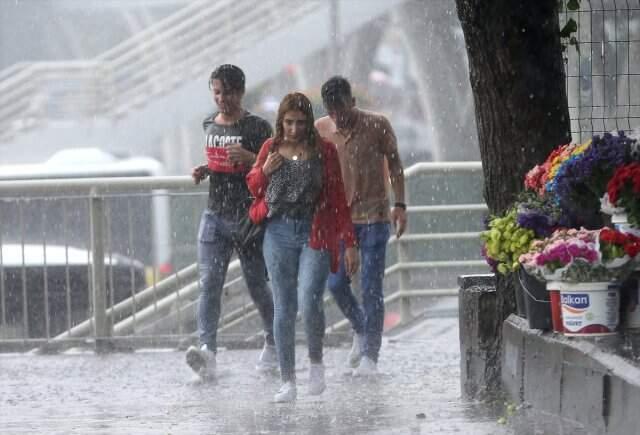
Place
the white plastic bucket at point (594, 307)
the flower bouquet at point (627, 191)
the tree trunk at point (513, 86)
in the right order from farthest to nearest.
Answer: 1. the tree trunk at point (513, 86)
2. the white plastic bucket at point (594, 307)
3. the flower bouquet at point (627, 191)

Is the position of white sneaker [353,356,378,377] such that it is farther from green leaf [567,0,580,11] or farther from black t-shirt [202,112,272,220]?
green leaf [567,0,580,11]

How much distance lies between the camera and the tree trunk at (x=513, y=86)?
8.80 metres

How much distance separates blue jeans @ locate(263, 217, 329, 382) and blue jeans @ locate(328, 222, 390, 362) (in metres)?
1.22

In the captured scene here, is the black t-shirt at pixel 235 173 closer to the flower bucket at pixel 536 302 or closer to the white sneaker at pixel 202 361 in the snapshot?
the white sneaker at pixel 202 361

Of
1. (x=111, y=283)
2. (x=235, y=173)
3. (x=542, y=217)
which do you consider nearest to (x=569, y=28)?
(x=542, y=217)

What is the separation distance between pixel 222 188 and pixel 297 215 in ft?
4.17

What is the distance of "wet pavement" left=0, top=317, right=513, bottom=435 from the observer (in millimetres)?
8414

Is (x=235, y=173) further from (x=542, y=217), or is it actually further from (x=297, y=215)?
(x=542, y=217)

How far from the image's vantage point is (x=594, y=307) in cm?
767

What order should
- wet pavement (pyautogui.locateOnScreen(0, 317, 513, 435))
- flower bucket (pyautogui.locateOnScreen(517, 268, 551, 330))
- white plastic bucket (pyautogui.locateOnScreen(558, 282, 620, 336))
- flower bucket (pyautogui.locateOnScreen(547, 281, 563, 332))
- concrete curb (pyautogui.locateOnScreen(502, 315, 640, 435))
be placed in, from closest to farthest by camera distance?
concrete curb (pyautogui.locateOnScreen(502, 315, 640, 435)) → white plastic bucket (pyautogui.locateOnScreen(558, 282, 620, 336)) → flower bucket (pyautogui.locateOnScreen(547, 281, 563, 332)) → flower bucket (pyautogui.locateOnScreen(517, 268, 551, 330)) → wet pavement (pyautogui.locateOnScreen(0, 317, 513, 435))

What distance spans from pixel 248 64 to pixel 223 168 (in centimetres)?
1811

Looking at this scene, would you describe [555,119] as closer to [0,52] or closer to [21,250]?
[21,250]

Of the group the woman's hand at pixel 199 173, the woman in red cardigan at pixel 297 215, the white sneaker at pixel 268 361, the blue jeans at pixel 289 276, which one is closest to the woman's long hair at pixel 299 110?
the woman in red cardigan at pixel 297 215

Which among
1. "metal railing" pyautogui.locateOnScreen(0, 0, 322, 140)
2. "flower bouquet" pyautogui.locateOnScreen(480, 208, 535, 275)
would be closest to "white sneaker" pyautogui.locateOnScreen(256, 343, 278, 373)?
"flower bouquet" pyautogui.locateOnScreen(480, 208, 535, 275)
